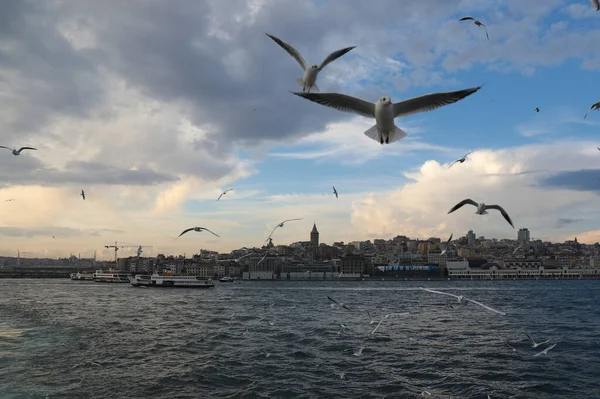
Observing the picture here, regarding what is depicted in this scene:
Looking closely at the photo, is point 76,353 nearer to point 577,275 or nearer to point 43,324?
point 43,324

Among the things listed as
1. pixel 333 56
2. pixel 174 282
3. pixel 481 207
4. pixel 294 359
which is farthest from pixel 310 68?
pixel 174 282

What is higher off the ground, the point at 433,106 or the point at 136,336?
the point at 433,106

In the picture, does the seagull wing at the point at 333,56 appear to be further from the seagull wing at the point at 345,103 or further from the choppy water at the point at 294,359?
the choppy water at the point at 294,359

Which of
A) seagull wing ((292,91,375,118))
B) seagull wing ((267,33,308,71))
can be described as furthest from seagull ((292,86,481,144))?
seagull wing ((267,33,308,71))

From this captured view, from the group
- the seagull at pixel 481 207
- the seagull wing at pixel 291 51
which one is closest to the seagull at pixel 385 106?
the seagull wing at pixel 291 51

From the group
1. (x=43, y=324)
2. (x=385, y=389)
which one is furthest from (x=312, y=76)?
(x=43, y=324)

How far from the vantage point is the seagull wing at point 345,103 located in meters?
6.95

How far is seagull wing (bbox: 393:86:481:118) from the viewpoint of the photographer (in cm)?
671

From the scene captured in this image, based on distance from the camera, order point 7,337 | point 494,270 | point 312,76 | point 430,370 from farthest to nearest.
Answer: point 494,270 → point 7,337 → point 430,370 → point 312,76

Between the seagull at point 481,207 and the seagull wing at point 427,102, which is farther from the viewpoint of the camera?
the seagull at point 481,207

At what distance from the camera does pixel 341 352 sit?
1852cm

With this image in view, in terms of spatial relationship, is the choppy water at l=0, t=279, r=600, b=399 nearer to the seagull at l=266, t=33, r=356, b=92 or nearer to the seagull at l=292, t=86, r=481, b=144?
the seagull at l=292, t=86, r=481, b=144

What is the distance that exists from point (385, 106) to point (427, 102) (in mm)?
637

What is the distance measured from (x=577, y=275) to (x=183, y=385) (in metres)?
167
